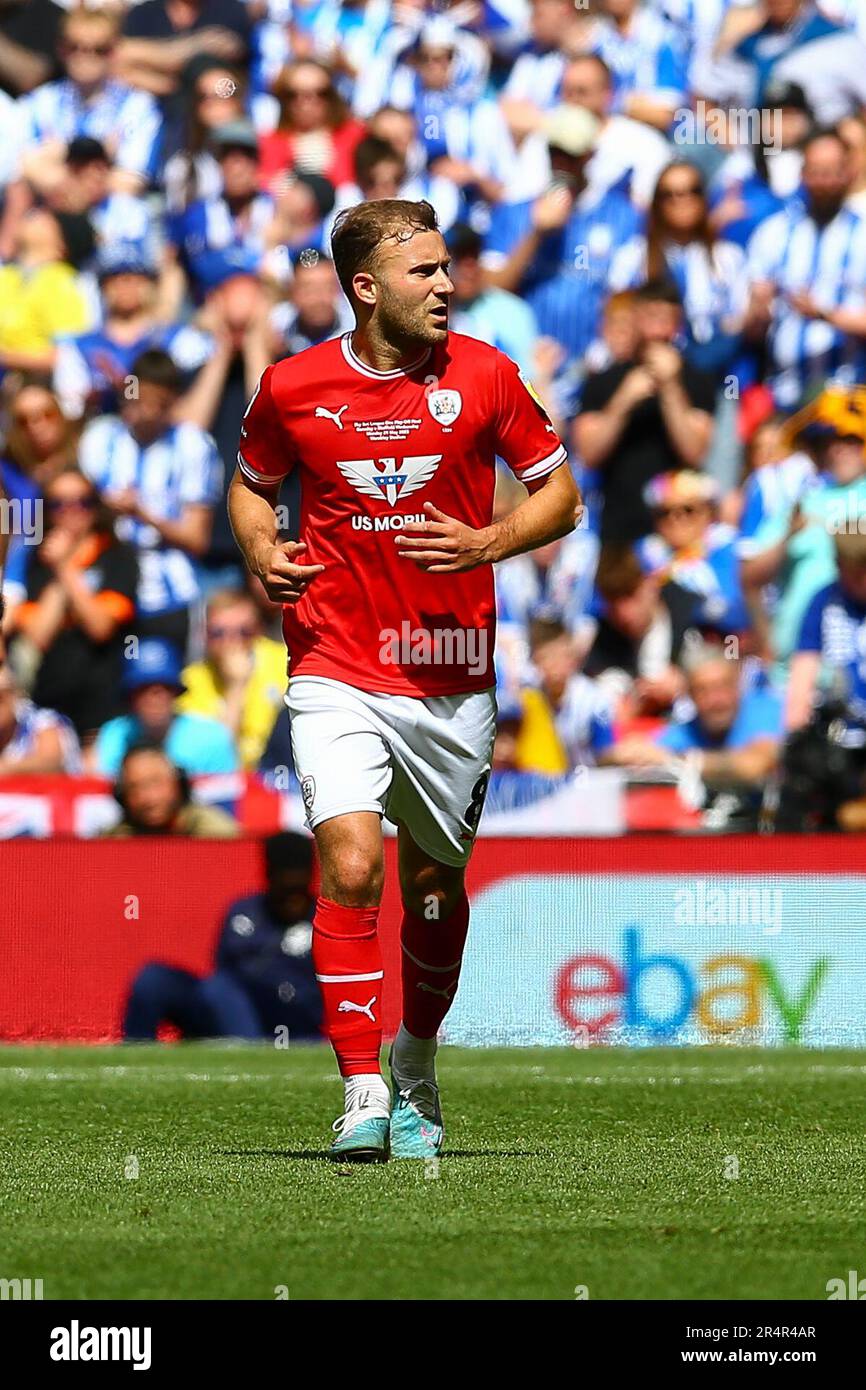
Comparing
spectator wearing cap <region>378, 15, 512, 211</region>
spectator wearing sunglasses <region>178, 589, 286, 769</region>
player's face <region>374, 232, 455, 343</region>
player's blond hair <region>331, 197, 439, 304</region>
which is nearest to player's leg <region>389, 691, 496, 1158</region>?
player's face <region>374, 232, 455, 343</region>

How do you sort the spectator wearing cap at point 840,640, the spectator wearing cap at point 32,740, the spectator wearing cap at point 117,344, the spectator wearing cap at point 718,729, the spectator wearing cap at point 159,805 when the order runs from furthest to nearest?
the spectator wearing cap at point 117,344 → the spectator wearing cap at point 32,740 → the spectator wearing cap at point 840,640 → the spectator wearing cap at point 718,729 → the spectator wearing cap at point 159,805

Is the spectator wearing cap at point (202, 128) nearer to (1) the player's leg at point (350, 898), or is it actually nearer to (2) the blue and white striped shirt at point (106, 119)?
(2) the blue and white striped shirt at point (106, 119)

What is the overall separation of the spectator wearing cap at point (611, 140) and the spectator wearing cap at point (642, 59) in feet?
0.33

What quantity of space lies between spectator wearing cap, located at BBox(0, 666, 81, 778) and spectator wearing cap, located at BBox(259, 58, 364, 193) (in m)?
3.98

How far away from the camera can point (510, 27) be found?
1580cm

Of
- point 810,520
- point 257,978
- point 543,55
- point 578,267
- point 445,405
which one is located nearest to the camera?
point 445,405

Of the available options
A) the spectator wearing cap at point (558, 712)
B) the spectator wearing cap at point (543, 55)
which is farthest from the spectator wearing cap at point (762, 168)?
the spectator wearing cap at point (558, 712)

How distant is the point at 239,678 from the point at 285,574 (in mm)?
6643

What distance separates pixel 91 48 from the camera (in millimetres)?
15961

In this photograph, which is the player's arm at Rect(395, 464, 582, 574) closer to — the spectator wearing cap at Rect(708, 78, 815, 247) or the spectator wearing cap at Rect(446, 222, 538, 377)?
the spectator wearing cap at Rect(446, 222, 538, 377)

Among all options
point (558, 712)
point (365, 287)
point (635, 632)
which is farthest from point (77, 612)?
point (365, 287)

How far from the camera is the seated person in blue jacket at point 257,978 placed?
10875 mm

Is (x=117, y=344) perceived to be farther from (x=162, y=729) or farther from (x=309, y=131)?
(x=162, y=729)

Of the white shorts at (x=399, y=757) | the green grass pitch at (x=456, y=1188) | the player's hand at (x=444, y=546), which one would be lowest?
the green grass pitch at (x=456, y=1188)
